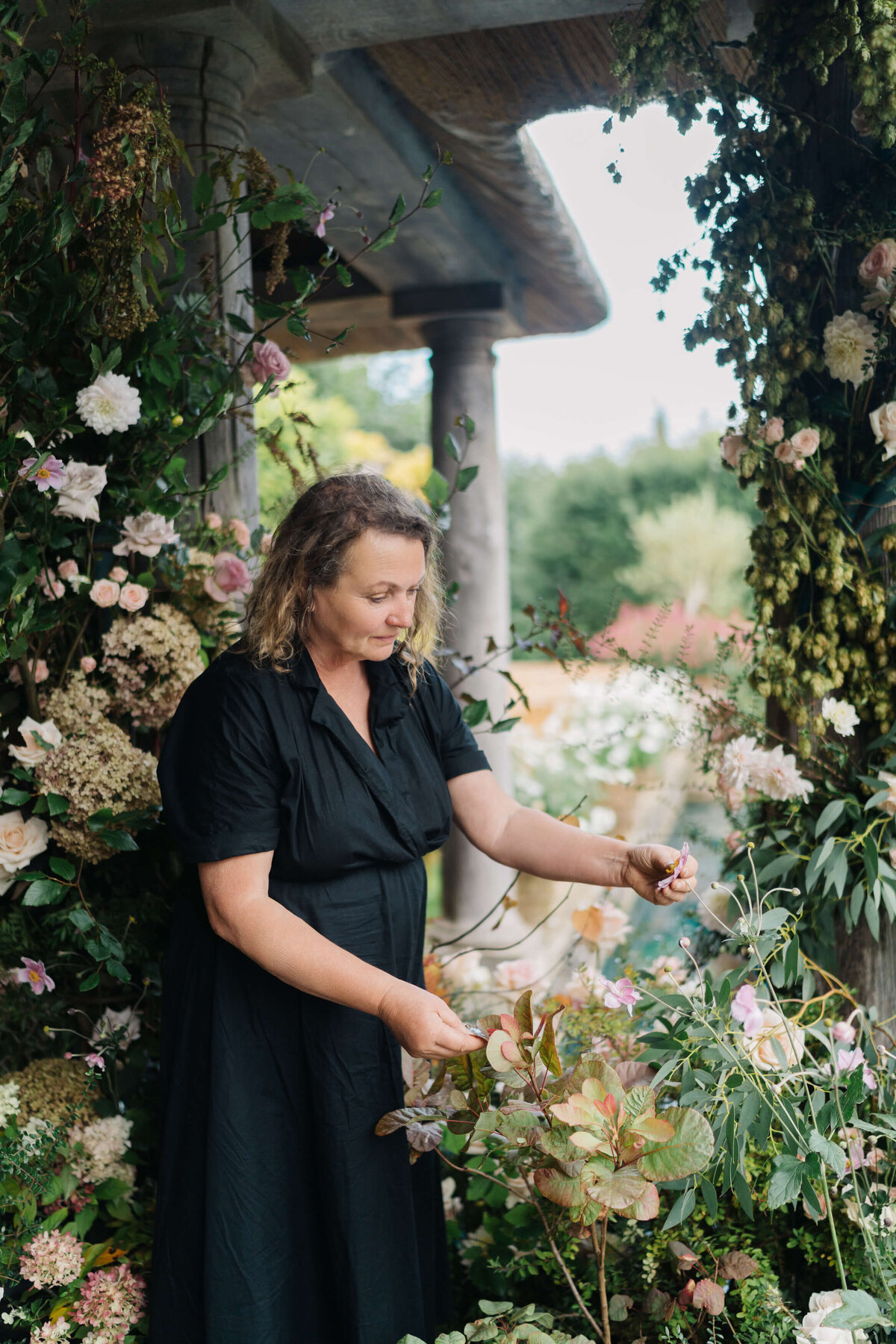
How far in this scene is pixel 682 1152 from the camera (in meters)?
1.25

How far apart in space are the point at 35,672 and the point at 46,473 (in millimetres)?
395

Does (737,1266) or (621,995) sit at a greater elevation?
(621,995)

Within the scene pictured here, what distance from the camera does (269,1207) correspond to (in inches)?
63.6

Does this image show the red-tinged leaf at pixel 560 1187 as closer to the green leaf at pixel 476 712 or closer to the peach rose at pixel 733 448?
the green leaf at pixel 476 712

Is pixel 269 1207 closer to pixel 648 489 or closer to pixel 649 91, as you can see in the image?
pixel 649 91

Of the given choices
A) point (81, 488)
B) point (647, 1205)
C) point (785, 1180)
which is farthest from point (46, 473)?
point (785, 1180)

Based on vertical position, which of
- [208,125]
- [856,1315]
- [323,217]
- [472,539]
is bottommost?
[856,1315]

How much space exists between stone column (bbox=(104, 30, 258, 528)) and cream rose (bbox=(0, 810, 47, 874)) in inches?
30.6

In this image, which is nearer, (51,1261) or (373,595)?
(373,595)

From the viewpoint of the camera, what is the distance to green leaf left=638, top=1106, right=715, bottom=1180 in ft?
4.06

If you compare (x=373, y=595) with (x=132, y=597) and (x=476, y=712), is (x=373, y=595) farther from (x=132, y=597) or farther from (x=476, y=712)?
(x=476, y=712)

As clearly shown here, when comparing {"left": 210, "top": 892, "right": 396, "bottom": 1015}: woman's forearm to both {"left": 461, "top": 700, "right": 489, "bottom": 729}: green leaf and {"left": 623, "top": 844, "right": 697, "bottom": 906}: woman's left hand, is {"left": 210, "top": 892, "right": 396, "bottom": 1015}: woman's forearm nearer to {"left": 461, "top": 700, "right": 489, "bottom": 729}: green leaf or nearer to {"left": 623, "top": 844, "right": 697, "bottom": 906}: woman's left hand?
{"left": 623, "top": 844, "right": 697, "bottom": 906}: woman's left hand

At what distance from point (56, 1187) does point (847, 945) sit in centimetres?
157

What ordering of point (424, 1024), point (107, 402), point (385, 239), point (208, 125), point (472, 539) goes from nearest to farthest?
point (424, 1024), point (107, 402), point (385, 239), point (208, 125), point (472, 539)
